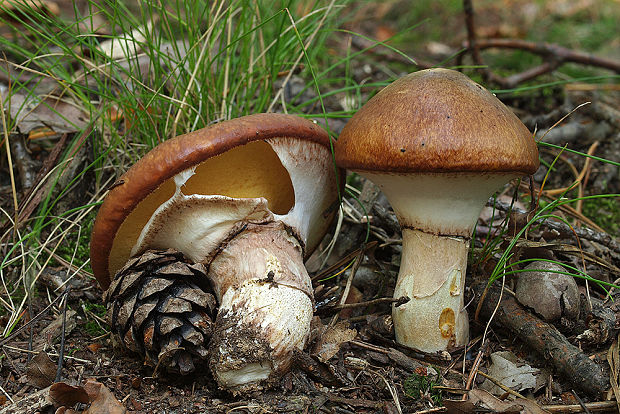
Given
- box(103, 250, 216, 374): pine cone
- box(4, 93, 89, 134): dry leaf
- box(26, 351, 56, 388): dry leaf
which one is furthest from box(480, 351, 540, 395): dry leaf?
box(4, 93, 89, 134): dry leaf

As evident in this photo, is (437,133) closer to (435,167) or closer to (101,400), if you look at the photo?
(435,167)

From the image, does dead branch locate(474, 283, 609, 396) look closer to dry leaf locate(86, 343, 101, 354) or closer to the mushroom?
the mushroom

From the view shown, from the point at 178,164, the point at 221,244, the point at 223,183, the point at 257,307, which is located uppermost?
the point at 178,164

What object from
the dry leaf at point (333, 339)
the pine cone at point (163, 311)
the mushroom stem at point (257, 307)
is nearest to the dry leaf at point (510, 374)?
the dry leaf at point (333, 339)

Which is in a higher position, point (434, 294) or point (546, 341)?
point (434, 294)

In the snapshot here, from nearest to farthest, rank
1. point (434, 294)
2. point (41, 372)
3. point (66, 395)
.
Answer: point (66, 395) < point (41, 372) < point (434, 294)

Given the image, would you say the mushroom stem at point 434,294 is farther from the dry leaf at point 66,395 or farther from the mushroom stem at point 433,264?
the dry leaf at point 66,395

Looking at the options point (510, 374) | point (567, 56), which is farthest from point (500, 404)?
→ point (567, 56)
